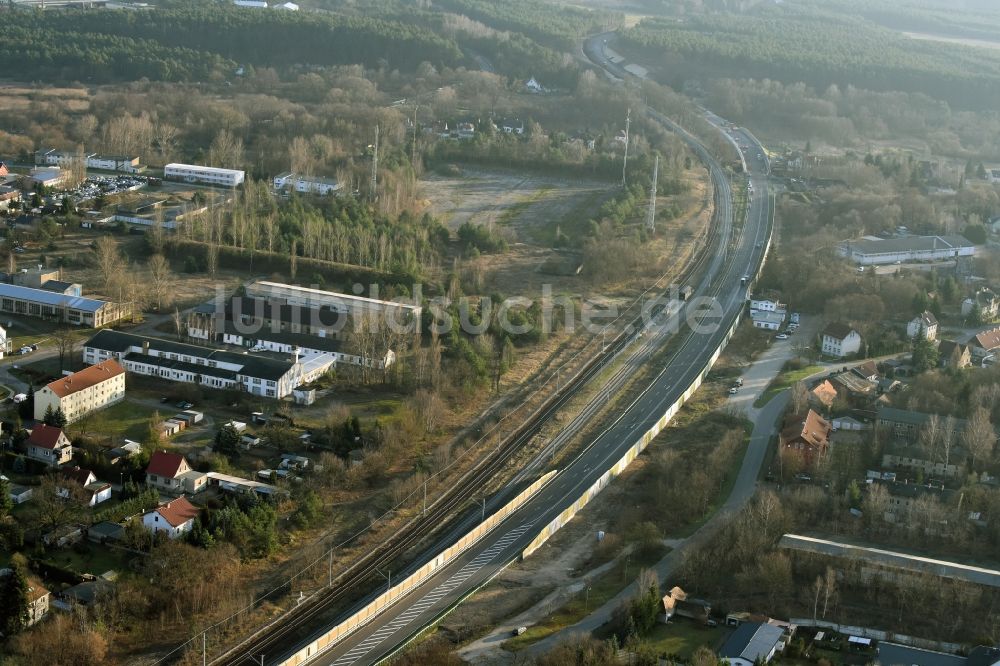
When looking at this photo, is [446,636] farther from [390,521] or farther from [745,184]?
[745,184]

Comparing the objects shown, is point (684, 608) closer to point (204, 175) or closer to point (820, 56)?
point (204, 175)

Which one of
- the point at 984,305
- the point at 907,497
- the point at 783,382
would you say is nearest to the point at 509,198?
the point at 984,305

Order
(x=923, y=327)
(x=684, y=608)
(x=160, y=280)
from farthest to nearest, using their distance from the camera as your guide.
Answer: (x=160, y=280), (x=923, y=327), (x=684, y=608)

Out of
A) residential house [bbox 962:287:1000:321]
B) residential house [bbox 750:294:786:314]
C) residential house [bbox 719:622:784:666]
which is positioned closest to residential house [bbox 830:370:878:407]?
residential house [bbox 750:294:786:314]

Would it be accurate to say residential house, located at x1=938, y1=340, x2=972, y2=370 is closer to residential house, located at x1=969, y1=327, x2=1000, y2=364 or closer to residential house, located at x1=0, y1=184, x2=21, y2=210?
residential house, located at x1=969, y1=327, x2=1000, y2=364

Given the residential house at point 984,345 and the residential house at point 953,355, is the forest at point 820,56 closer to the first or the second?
the residential house at point 984,345

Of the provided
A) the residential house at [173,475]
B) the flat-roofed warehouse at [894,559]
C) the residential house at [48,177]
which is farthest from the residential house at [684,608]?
the residential house at [48,177]
